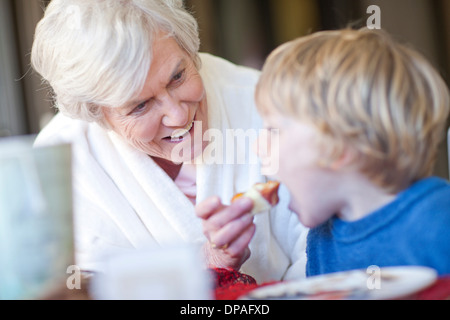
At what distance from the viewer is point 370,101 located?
650 millimetres

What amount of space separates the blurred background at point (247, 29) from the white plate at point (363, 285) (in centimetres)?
50

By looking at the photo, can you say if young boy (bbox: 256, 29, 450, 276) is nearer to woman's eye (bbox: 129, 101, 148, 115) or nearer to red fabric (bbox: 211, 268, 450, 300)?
red fabric (bbox: 211, 268, 450, 300)

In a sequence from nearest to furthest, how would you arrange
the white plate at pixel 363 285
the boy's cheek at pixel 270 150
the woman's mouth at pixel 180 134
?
the white plate at pixel 363 285 < the boy's cheek at pixel 270 150 < the woman's mouth at pixel 180 134

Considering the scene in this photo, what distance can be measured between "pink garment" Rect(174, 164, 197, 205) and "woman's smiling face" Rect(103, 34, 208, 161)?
4cm

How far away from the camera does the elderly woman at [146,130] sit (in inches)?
35.7

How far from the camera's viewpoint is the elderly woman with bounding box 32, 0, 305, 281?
906 mm

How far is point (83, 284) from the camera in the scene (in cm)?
73

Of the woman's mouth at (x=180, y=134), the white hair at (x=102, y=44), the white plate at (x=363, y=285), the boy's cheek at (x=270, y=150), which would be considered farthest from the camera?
the woman's mouth at (x=180, y=134)

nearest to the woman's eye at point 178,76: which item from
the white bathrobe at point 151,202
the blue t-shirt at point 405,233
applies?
the white bathrobe at point 151,202

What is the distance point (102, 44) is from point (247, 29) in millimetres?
530

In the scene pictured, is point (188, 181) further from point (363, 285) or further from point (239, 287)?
point (363, 285)

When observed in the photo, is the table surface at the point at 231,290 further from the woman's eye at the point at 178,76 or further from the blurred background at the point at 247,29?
the blurred background at the point at 247,29

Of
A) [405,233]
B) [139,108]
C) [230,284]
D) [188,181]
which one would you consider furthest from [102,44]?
[405,233]

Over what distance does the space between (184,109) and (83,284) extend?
38cm
